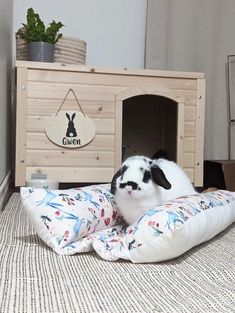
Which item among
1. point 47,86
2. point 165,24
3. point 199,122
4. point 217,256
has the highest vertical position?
point 165,24

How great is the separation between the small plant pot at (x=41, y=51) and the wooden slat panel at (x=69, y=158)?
0.40m

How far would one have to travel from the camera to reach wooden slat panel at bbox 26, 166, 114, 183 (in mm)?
1842

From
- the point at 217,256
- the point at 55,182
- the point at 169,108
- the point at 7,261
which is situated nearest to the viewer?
the point at 7,261

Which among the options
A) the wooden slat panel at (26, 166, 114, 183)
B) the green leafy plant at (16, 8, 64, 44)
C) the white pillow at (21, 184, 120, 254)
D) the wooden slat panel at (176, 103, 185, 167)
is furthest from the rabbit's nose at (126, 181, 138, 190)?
the green leafy plant at (16, 8, 64, 44)

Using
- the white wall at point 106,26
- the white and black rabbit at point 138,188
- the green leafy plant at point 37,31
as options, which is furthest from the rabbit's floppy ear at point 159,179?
the white wall at point 106,26

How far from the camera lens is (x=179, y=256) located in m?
1.00

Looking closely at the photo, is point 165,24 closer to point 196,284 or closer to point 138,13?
point 138,13

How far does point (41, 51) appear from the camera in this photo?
189 centimetres

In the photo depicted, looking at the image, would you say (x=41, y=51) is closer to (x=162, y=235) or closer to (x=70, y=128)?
(x=70, y=128)

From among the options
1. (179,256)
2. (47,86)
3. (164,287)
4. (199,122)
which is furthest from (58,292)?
(199,122)

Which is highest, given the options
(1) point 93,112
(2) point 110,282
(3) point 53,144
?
(1) point 93,112

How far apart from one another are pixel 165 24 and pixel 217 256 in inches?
65.4

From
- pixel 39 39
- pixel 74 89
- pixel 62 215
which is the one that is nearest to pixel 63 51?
pixel 39 39

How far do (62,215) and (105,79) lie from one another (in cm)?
97
